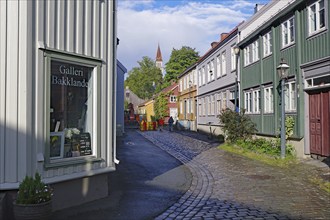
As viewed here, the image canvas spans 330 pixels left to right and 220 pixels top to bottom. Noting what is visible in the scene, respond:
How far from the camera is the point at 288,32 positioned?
51.2 feet

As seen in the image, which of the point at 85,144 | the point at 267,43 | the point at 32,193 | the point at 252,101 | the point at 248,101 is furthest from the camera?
the point at 248,101

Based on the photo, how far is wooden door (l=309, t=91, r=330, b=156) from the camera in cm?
1269

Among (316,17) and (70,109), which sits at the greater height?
(316,17)

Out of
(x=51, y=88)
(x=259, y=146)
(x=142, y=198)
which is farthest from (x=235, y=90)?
(x=51, y=88)

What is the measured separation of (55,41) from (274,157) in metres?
9.75

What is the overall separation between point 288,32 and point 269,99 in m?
3.41

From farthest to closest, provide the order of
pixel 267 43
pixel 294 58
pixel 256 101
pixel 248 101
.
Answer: pixel 248 101 → pixel 256 101 → pixel 267 43 → pixel 294 58

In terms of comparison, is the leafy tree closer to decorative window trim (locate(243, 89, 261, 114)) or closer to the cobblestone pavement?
decorative window trim (locate(243, 89, 261, 114))

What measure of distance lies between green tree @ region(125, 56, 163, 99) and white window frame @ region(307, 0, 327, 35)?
282 ft

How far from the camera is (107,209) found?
704 centimetres

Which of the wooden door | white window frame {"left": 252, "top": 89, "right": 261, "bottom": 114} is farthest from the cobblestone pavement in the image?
white window frame {"left": 252, "top": 89, "right": 261, "bottom": 114}

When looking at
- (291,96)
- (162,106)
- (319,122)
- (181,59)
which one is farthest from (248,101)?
(181,59)

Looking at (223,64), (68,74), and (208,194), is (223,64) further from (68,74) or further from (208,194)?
(68,74)

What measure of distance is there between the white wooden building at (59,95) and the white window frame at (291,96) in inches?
352
